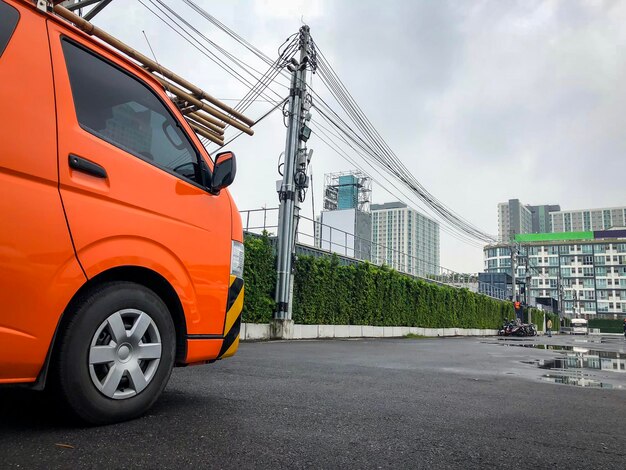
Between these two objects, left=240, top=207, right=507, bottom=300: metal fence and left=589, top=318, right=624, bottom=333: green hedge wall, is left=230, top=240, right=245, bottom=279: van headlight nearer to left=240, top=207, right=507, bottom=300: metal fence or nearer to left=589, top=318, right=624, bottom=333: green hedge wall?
left=240, top=207, right=507, bottom=300: metal fence

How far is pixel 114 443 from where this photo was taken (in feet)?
7.34

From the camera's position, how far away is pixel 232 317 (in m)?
3.39

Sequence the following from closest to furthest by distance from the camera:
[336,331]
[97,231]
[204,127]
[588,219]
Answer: [97,231] < [204,127] < [336,331] < [588,219]

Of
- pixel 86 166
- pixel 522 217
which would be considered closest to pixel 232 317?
pixel 86 166

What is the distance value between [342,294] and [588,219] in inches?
6907

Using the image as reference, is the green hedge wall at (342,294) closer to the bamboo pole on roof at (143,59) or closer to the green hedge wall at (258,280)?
the green hedge wall at (258,280)

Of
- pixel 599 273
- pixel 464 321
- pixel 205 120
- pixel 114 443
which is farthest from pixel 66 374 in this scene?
pixel 599 273

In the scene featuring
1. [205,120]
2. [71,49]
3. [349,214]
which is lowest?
[71,49]

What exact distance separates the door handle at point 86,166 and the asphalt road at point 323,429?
4.44ft

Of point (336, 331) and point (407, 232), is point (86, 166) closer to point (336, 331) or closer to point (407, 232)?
point (336, 331)

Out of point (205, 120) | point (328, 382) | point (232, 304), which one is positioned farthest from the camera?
point (205, 120)

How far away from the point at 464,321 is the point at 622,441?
31.1m

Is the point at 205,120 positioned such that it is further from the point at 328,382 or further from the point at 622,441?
the point at 622,441

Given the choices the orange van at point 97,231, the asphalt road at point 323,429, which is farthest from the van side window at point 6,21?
the asphalt road at point 323,429
